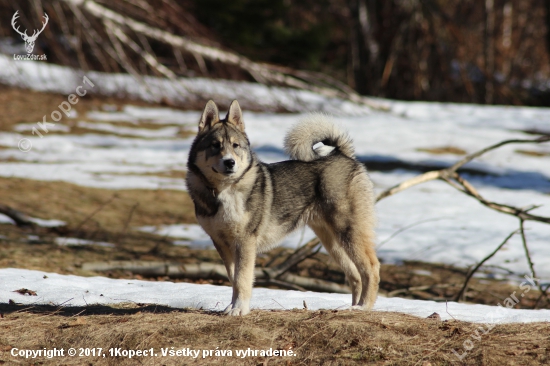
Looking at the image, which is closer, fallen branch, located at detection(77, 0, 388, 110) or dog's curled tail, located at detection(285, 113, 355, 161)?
dog's curled tail, located at detection(285, 113, 355, 161)

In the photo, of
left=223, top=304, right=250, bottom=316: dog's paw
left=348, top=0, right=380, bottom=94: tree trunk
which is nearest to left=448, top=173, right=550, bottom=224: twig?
left=223, top=304, right=250, bottom=316: dog's paw

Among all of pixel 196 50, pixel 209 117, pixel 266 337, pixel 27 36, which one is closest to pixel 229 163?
pixel 209 117

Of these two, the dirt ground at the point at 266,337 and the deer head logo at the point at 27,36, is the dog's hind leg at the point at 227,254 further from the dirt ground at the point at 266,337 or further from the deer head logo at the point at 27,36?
the deer head logo at the point at 27,36

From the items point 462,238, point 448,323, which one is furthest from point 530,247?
→ point 448,323

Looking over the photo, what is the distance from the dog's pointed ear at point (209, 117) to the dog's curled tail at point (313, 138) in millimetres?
747

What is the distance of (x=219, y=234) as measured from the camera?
501 centimetres

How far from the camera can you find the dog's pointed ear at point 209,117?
205 inches

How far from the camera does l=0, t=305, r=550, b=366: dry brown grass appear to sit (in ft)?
13.4

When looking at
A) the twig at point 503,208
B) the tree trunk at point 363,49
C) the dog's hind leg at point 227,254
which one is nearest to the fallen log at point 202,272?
the dog's hind leg at point 227,254

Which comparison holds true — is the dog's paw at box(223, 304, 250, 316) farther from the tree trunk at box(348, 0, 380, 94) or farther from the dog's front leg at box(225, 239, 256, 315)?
the tree trunk at box(348, 0, 380, 94)

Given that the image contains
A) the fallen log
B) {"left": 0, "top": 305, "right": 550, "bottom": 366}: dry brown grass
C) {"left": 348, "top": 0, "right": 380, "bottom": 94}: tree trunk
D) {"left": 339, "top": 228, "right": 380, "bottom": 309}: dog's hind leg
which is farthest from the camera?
{"left": 348, "top": 0, "right": 380, "bottom": 94}: tree trunk

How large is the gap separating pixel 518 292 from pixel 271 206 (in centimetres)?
400

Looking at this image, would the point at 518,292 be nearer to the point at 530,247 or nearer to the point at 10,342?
the point at 530,247

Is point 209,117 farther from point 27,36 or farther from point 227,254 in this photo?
point 27,36
